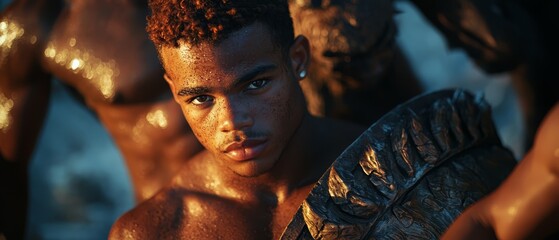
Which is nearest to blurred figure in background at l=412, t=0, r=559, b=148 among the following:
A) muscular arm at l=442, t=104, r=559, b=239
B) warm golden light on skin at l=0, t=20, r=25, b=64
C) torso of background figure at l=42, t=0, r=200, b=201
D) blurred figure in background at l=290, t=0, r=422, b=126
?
blurred figure in background at l=290, t=0, r=422, b=126

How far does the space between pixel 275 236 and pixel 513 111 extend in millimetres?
3741

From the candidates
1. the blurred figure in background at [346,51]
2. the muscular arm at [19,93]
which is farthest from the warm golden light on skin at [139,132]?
the blurred figure in background at [346,51]

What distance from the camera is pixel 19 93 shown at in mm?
3033

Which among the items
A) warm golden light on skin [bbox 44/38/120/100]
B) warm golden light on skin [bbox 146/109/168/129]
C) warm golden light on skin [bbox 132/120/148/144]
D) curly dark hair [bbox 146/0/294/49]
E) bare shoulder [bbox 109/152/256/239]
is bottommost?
warm golden light on skin [bbox 132/120/148/144]

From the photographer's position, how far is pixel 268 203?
82.1 inches

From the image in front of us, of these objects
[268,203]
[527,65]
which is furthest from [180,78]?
[527,65]

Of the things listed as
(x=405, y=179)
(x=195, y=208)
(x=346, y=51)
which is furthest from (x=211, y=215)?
(x=346, y=51)

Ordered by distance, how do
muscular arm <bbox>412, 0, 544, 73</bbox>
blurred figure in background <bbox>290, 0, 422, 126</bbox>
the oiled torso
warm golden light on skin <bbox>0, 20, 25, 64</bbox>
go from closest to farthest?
1. the oiled torso
2. blurred figure in background <bbox>290, 0, 422, 126</bbox>
3. muscular arm <bbox>412, 0, 544, 73</bbox>
4. warm golden light on skin <bbox>0, 20, 25, 64</bbox>

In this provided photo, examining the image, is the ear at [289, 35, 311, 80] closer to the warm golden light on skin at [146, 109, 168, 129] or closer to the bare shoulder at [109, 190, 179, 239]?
the bare shoulder at [109, 190, 179, 239]

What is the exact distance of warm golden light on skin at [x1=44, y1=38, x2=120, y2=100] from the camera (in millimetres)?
2895

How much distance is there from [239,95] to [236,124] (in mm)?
52

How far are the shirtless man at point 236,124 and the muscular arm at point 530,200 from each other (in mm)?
463

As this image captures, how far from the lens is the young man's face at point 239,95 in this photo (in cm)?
190

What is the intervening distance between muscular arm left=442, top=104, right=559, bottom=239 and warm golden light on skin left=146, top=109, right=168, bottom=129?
53.3 inches
